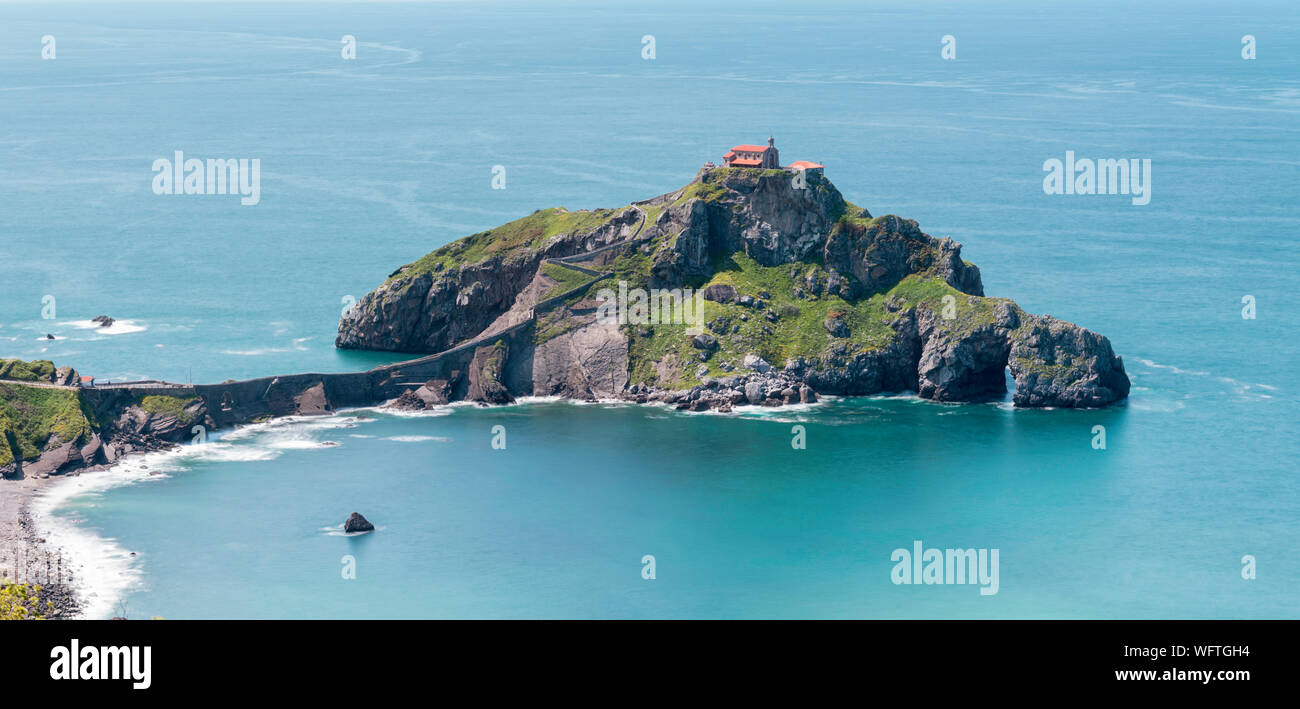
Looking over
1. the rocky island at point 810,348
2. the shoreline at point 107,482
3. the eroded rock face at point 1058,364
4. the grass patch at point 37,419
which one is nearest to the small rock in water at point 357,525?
the shoreline at point 107,482

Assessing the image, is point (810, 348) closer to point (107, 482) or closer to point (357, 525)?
point (357, 525)

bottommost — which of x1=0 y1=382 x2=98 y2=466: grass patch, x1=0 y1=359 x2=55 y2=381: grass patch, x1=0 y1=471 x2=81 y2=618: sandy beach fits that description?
x1=0 y1=471 x2=81 y2=618: sandy beach

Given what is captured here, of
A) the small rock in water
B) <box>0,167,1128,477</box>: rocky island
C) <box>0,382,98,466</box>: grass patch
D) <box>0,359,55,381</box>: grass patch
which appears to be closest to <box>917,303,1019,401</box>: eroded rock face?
<box>0,167,1128,477</box>: rocky island

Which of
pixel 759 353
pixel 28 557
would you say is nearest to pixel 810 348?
pixel 759 353

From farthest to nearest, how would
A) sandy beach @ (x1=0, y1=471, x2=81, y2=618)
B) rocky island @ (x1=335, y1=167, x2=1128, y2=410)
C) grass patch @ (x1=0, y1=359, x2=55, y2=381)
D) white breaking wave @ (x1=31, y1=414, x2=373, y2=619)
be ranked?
1. rocky island @ (x1=335, y1=167, x2=1128, y2=410)
2. grass patch @ (x1=0, y1=359, x2=55, y2=381)
3. white breaking wave @ (x1=31, y1=414, x2=373, y2=619)
4. sandy beach @ (x1=0, y1=471, x2=81, y2=618)

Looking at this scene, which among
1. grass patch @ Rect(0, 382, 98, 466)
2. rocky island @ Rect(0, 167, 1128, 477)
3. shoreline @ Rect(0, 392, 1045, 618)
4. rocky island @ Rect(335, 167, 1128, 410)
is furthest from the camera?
rocky island @ Rect(335, 167, 1128, 410)

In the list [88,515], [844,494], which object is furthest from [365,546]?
[844,494]

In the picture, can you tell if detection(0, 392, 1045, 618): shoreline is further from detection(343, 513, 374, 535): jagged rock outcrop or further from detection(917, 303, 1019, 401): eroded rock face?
detection(343, 513, 374, 535): jagged rock outcrop

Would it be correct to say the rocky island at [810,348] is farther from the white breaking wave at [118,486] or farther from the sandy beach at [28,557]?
the sandy beach at [28,557]
